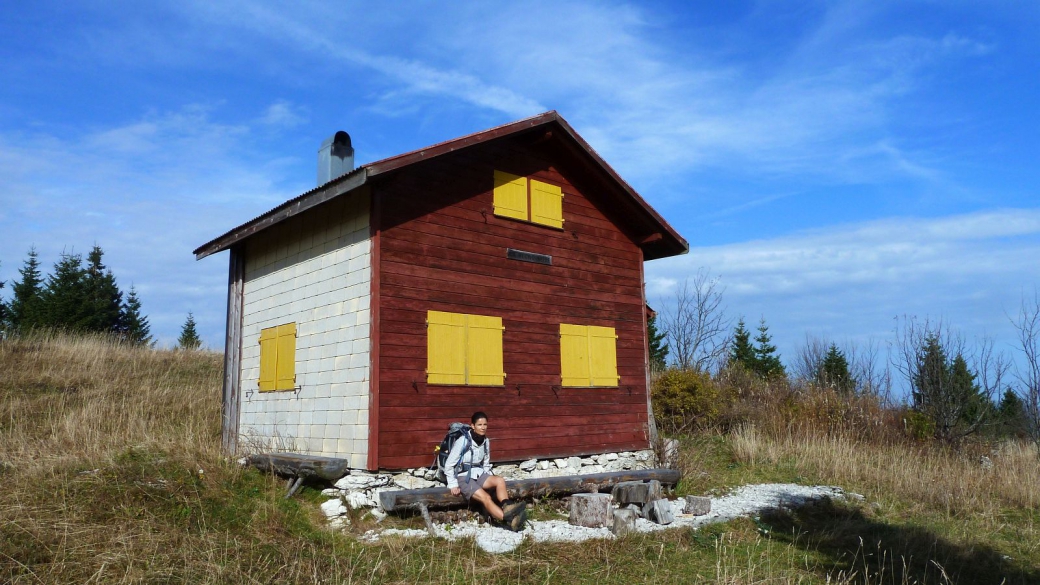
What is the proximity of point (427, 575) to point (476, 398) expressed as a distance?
3.93m

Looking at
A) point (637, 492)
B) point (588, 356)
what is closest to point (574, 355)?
point (588, 356)

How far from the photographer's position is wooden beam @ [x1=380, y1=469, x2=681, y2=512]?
9125 millimetres

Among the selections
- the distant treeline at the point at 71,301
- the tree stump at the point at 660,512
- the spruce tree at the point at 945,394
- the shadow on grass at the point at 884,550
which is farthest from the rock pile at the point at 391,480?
the distant treeline at the point at 71,301

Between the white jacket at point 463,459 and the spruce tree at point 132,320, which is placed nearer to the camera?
the white jacket at point 463,459

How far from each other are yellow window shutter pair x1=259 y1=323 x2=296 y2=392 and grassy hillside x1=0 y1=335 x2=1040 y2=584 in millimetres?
1318

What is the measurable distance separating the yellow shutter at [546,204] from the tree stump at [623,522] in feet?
15.9

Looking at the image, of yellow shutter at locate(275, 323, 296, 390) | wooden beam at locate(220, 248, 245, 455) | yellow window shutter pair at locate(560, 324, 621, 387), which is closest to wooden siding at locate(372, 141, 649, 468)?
yellow window shutter pair at locate(560, 324, 621, 387)

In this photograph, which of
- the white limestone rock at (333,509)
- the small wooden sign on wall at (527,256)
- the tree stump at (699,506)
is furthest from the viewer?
the small wooden sign on wall at (527,256)

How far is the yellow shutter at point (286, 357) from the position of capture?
11.6m

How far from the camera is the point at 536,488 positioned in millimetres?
10383

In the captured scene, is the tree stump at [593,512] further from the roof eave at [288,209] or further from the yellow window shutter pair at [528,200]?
the roof eave at [288,209]

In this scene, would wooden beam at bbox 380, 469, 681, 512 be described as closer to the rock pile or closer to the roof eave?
the rock pile

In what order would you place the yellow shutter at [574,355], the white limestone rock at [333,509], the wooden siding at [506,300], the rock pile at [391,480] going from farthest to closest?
the yellow shutter at [574,355]
the wooden siding at [506,300]
the rock pile at [391,480]
the white limestone rock at [333,509]

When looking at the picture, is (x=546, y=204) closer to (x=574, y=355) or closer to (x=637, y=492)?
(x=574, y=355)
